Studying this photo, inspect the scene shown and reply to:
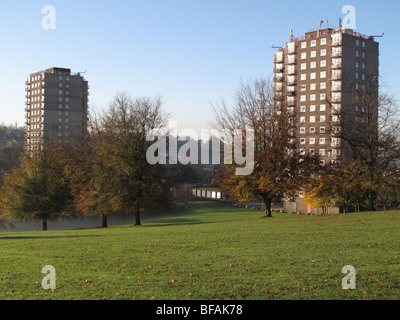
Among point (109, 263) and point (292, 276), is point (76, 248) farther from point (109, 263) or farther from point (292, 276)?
point (292, 276)

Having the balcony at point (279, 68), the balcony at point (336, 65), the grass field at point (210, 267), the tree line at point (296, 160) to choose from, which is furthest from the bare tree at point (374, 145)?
the balcony at point (279, 68)

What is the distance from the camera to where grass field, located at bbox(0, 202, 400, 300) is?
10.0m

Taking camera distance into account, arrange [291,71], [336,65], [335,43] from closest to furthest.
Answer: [335,43], [336,65], [291,71]

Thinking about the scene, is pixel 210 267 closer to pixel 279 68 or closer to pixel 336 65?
pixel 336 65

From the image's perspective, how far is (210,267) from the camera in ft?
42.0

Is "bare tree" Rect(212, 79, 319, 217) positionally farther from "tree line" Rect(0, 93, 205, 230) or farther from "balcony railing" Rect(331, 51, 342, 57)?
"balcony railing" Rect(331, 51, 342, 57)

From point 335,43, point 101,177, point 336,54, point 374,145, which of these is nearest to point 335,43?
point 335,43

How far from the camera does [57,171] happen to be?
4331cm

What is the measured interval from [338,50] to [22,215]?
284 feet

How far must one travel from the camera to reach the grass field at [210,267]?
32.9 ft

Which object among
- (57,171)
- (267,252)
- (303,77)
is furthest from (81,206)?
(303,77)

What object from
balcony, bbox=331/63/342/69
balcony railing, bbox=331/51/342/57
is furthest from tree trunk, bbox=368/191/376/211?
balcony railing, bbox=331/51/342/57

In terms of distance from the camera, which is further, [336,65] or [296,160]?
[336,65]

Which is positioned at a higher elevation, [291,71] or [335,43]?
[335,43]
